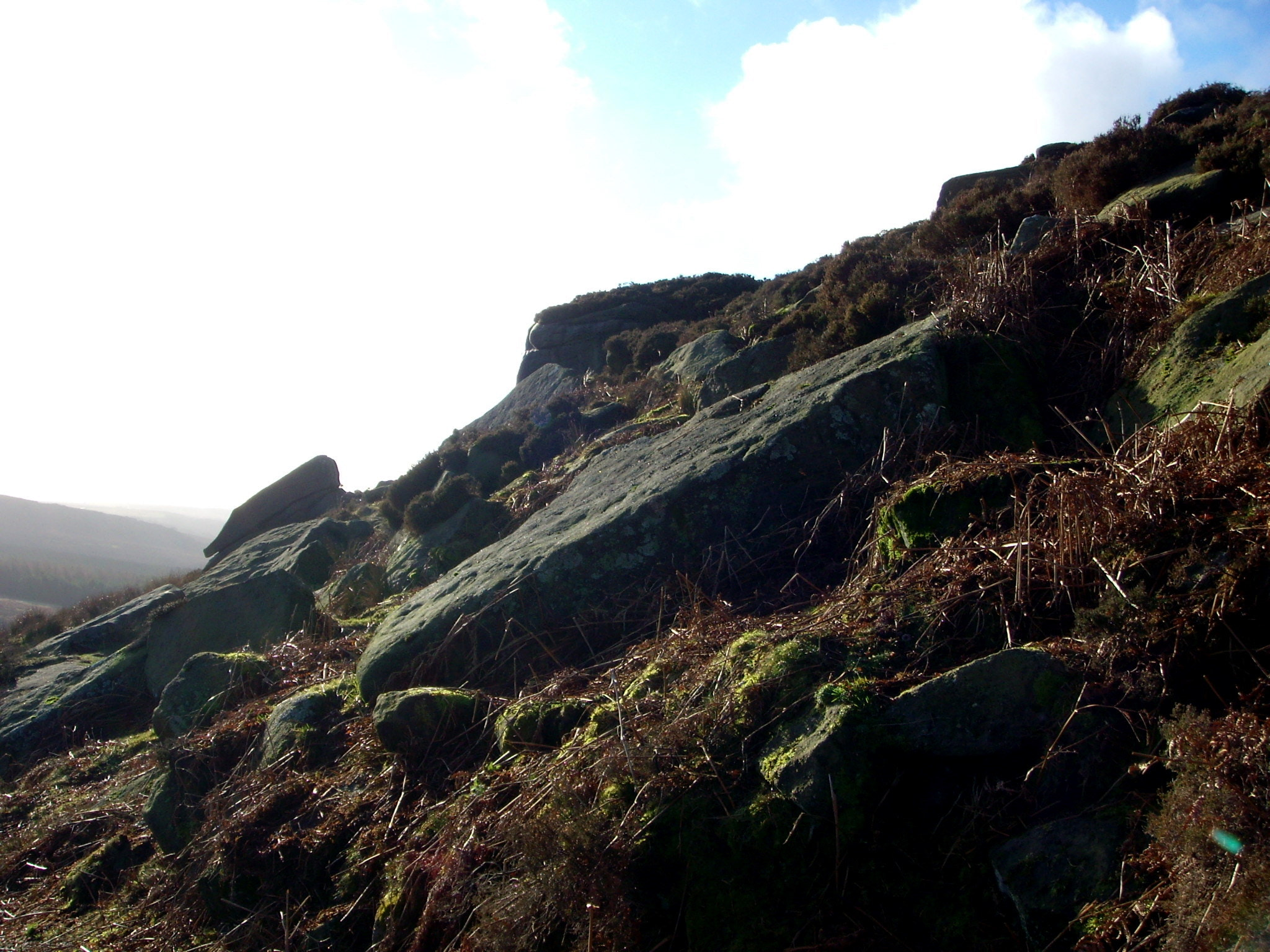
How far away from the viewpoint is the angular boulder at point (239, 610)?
8.42 meters

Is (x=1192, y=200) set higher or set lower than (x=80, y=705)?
higher

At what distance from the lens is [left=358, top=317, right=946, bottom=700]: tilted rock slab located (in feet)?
16.6

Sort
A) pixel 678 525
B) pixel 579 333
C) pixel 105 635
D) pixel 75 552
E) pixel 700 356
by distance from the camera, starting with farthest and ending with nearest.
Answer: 1. pixel 75 552
2. pixel 579 333
3. pixel 105 635
4. pixel 700 356
5. pixel 678 525

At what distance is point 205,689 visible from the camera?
6.46 metres

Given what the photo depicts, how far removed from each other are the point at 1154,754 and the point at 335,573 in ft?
32.6

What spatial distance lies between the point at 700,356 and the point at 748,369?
254 cm

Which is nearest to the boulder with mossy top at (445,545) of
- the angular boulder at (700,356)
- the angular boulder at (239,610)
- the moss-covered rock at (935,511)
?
the angular boulder at (239,610)

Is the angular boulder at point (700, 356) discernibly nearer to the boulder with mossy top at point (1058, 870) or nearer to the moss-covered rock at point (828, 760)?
the moss-covered rock at point (828, 760)

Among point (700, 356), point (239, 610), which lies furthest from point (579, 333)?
point (239, 610)

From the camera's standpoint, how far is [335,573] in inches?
417

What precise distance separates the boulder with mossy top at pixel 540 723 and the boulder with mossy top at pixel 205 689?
129 inches

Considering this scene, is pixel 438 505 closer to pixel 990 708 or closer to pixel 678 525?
pixel 678 525

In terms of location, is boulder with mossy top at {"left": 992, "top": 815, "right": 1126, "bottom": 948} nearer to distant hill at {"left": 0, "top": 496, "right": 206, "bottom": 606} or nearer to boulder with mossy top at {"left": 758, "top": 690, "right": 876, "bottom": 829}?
boulder with mossy top at {"left": 758, "top": 690, "right": 876, "bottom": 829}

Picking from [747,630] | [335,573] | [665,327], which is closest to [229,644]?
[335,573]
